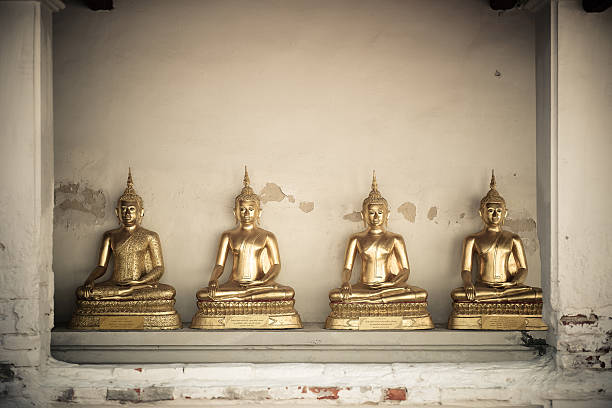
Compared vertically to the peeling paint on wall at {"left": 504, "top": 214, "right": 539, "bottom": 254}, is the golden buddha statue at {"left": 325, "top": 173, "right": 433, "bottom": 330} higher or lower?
lower

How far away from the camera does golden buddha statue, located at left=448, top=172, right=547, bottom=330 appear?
15.5 ft

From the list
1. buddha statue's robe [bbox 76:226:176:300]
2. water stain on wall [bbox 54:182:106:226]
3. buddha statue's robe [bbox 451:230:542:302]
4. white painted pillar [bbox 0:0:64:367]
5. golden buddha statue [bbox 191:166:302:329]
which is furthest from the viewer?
water stain on wall [bbox 54:182:106:226]

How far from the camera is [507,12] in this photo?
5.36m

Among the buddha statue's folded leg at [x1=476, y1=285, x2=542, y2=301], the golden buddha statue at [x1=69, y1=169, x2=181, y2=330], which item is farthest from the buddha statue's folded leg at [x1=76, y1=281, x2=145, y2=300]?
the buddha statue's folded leg at [x1=476, y1=285, x2=542, y2=301]

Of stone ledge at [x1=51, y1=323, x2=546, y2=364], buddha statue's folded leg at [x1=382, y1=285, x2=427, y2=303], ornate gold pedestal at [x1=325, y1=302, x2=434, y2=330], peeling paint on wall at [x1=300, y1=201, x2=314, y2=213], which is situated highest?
peeling paint on wall at [x1=300, y1=201, x2=314, y2=213]

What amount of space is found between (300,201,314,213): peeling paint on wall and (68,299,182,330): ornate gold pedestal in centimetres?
124

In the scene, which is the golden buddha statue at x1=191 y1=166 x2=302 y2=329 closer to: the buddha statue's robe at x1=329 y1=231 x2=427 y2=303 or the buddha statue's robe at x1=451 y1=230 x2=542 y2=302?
the buddha statue's robe at x1=329 y1=231 x2=427 y2=303

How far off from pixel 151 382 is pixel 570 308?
2564 mm

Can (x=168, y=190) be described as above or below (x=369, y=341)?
above

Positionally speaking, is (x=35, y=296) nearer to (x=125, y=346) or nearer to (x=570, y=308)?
(x=125, y=346)

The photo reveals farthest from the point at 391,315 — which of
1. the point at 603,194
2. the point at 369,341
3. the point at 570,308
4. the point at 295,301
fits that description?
the point at 603,194

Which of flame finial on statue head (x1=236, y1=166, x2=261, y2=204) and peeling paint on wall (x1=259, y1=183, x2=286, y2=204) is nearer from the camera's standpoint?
flame finial on statue head (x1=236, y1=166, x2=261, y2=204)

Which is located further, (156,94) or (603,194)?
(156,94)

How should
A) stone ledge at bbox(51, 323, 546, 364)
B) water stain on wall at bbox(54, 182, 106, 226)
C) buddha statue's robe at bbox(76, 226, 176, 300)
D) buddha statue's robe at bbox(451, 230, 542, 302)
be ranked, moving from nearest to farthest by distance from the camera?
stone ledge at bbox(51, 323, 546, 364) < buddha statue's robe at bbox(76, 226, 176, 300) < buddha statue's robe at bbox(451, 230, 542, 302) < water stain on wall at bbox(54, 182, 106, 226)
